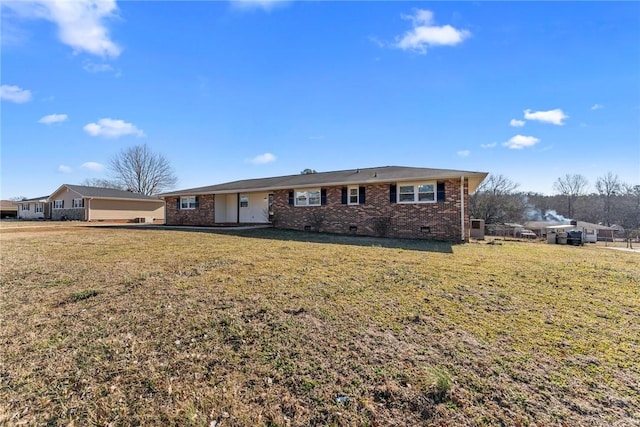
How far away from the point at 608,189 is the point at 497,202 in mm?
33319

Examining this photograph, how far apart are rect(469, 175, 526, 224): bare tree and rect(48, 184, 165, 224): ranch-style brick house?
39.0 meters

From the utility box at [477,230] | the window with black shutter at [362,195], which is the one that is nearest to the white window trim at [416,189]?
the window with black shutter at [362,195]

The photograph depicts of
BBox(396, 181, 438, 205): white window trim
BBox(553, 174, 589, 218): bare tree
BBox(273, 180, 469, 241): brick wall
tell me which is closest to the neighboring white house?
BBox(273, 180, 469, 241): brick wall

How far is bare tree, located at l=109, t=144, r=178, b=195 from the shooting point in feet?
148

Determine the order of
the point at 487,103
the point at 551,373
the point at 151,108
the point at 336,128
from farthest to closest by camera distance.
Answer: the point at 336,128 → the point at 151,108 → the point at 487,103 → the point at 551,373

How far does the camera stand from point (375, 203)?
577 inches

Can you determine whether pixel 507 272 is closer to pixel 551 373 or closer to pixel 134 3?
pixel 551 373

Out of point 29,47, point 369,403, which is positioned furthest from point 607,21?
point 29,47

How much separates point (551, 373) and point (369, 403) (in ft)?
5.78

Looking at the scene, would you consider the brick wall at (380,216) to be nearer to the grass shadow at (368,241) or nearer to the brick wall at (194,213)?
the grass shadow at (368,241)

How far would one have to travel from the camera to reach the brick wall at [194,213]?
20766mm

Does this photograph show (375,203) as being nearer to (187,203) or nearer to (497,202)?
(187,203)

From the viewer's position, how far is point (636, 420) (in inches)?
83.9

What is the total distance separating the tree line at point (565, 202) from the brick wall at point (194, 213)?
32576mm
